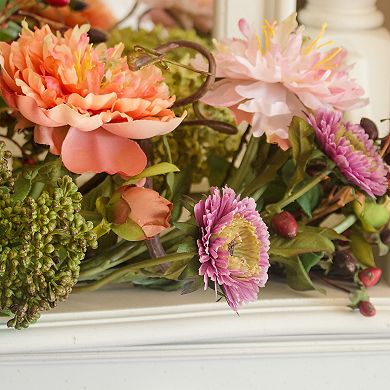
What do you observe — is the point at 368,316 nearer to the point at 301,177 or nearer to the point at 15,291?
the point at 301,177

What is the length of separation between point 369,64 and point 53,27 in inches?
11.4

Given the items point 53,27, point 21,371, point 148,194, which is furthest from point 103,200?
point 53,27

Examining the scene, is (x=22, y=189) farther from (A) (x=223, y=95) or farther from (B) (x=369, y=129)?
(B) (x=369, y=129)

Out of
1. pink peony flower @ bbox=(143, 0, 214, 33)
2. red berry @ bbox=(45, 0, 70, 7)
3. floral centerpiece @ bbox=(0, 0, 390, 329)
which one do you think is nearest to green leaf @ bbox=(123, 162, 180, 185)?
floral centerpiece @ bbox=(0, 0, 390, 329)

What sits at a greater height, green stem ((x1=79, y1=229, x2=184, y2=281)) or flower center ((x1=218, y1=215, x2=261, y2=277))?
flower center ((x1=218, y1=215, x2=261, y2=277))

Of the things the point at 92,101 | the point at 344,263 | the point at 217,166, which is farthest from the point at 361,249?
the point at 92,101

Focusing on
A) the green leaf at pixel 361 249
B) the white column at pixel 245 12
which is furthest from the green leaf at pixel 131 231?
the white column at pixel 245 12

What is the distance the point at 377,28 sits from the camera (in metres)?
0.85

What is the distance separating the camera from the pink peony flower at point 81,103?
23.0 inches

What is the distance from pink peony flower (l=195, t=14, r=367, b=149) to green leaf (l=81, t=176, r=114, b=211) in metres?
0.10

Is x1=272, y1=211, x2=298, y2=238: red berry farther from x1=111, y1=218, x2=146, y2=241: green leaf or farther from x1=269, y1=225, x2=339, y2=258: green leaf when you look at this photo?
x1=111, y1=218, x2=146, y2=241: green leaf

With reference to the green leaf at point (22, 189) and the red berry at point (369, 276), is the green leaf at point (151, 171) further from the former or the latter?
the red berry at point (369, 276)

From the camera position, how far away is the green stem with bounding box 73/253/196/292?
0.60 m

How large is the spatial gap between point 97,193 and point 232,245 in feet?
0.44
